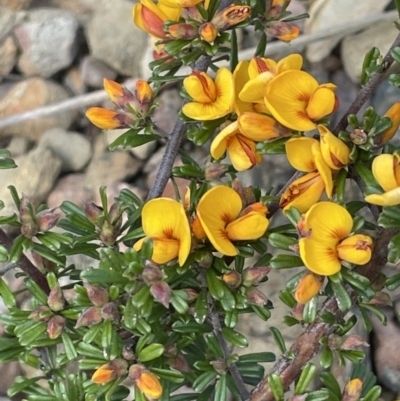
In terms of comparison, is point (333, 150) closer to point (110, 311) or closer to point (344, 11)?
point (110, 311)

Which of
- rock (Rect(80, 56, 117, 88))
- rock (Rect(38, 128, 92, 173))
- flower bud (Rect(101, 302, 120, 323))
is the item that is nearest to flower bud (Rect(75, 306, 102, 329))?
flower bud (Rect(101, 302, 120, 323))

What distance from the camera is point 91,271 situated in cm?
73

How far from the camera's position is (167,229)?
2.43ft

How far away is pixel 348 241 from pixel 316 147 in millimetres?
117

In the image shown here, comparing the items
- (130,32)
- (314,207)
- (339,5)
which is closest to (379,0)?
(339,5)

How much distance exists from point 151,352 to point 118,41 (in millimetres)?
1509

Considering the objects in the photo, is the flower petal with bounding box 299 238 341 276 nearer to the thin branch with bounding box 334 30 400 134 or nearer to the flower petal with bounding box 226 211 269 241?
the flower petal with bounding box 226 211 269 241

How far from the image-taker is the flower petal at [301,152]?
73 cm

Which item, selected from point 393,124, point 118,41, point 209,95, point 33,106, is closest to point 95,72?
point 118,41

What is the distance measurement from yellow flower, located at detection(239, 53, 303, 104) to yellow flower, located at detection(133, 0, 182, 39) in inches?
7.2

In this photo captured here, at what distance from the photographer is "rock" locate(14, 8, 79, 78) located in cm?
213

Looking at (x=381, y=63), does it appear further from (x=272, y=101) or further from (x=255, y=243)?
(x=255, y=243)

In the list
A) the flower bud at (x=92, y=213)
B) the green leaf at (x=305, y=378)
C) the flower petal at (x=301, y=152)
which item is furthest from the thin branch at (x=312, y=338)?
the flower bud at (x=92, y=213)

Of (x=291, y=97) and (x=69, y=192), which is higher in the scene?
(x=291, y=97)
